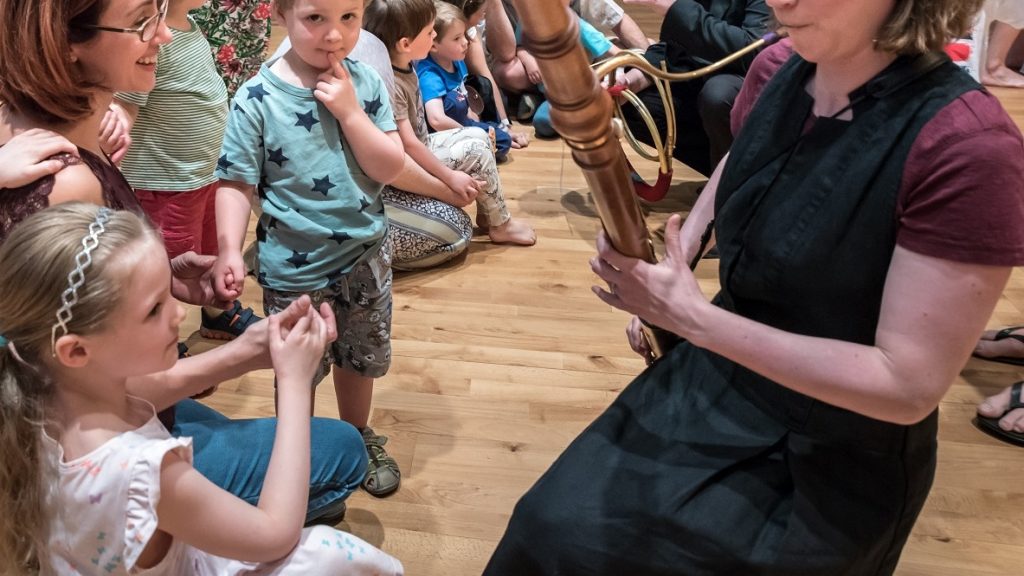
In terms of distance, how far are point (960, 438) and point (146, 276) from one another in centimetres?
188

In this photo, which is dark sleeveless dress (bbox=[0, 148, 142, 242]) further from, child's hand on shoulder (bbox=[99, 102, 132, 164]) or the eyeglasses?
child's hand on shoulder (bbox=[99, 102, 132, 164])

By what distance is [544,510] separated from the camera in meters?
1.24

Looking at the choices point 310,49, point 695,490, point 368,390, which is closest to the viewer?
point 695,490

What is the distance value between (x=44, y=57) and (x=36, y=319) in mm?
486

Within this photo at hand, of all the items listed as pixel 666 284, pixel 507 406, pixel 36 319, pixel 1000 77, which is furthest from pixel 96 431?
pixel 1000 77

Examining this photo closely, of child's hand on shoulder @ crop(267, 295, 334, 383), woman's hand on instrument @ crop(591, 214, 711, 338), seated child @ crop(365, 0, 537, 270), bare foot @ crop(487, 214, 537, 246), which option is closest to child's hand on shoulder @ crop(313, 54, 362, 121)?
child's hand on shoulder @ crop(267, 295, 334, 383)

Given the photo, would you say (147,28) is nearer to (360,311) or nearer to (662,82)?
(360,311)

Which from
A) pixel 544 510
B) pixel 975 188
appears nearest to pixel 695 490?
pixel 544 510

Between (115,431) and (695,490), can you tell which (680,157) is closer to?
(695,490)

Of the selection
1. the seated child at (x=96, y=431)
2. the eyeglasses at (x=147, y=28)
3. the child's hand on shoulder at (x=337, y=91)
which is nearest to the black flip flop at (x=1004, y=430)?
the child's hand on shoulder at (x=337, y=91)

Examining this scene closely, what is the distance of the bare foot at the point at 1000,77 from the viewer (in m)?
4.62

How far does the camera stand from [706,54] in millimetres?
2994

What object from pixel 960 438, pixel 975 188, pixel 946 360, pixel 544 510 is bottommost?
pixel 960 438

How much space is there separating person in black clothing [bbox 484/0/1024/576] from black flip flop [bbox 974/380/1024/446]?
108 centimetres
